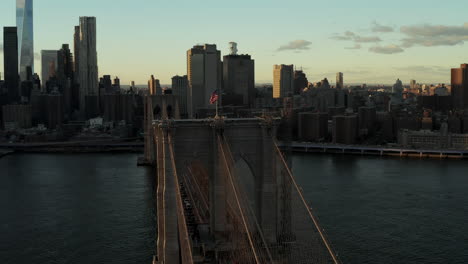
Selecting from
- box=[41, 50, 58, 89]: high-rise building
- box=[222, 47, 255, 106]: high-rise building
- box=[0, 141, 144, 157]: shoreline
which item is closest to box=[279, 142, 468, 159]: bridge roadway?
box=[0, 141, 144, 157]: shoreline

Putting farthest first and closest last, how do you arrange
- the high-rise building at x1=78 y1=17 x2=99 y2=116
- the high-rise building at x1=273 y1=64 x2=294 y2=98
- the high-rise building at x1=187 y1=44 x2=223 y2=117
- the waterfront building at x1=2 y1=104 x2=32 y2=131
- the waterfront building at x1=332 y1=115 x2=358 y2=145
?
the high-rise building at x1=273 y1=64 x2=294 y2=98 < the high-rise building at x1=78 y1=17 x2=99 y2=116 < the high-rise building at x1=187 y1=44 x2=223 y2=117 < the waterfront building at x1=2 y1=104 x2=32 y2=131 < the waterfront building at x1=332 y1=115 x2=358 y2=145

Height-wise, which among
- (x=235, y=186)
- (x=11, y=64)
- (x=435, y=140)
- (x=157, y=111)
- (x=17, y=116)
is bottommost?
(x=435, y=140)

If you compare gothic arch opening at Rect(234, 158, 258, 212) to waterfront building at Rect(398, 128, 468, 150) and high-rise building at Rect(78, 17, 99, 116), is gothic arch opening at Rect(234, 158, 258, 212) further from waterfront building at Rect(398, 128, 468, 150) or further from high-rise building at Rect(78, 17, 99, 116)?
high-rise building at Rect(78, 17, 99, 116)

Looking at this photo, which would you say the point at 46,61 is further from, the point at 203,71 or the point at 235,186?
the point at 235,186

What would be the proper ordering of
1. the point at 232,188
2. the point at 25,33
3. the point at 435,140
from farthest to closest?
1. the point at 25,33
2. the point at 435,140
3. the point at 232,188

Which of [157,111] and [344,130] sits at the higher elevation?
[157,111]

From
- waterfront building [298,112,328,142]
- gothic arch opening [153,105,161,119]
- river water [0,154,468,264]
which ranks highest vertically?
gothic arch opening [153,105,161,119]

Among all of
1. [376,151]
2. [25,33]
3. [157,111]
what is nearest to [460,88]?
[376,151]

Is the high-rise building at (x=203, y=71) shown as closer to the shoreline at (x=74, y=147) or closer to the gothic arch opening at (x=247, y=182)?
the shoreline at (x=74, y=147)
